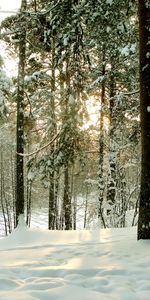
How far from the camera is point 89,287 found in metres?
4.74

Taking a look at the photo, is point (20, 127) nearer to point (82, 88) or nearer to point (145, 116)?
point (82, 88)

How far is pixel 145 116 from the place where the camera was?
24.8 feet

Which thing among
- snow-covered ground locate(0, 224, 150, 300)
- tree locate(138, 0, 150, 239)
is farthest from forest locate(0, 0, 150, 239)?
snow-covered ground locate(0, 224, 150, 300)

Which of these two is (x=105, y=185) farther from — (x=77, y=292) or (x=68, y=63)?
(x=77, y=292)

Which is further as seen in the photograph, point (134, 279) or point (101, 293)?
point (134, 279)

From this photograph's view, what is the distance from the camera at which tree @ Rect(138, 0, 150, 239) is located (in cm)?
749

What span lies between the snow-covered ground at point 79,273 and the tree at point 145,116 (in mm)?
435

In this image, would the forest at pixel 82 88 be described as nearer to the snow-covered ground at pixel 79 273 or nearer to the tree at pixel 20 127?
the tree at pixel 20 127

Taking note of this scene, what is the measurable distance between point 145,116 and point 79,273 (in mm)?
3322

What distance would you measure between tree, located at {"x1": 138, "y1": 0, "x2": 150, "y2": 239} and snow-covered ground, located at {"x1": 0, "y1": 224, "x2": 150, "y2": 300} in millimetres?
435

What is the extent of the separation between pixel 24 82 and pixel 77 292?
11.7 meters

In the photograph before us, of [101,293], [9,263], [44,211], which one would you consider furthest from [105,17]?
[44,211]

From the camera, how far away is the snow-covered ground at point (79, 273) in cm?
440

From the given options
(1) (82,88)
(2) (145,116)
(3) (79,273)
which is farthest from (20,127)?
(3) (79,273)
